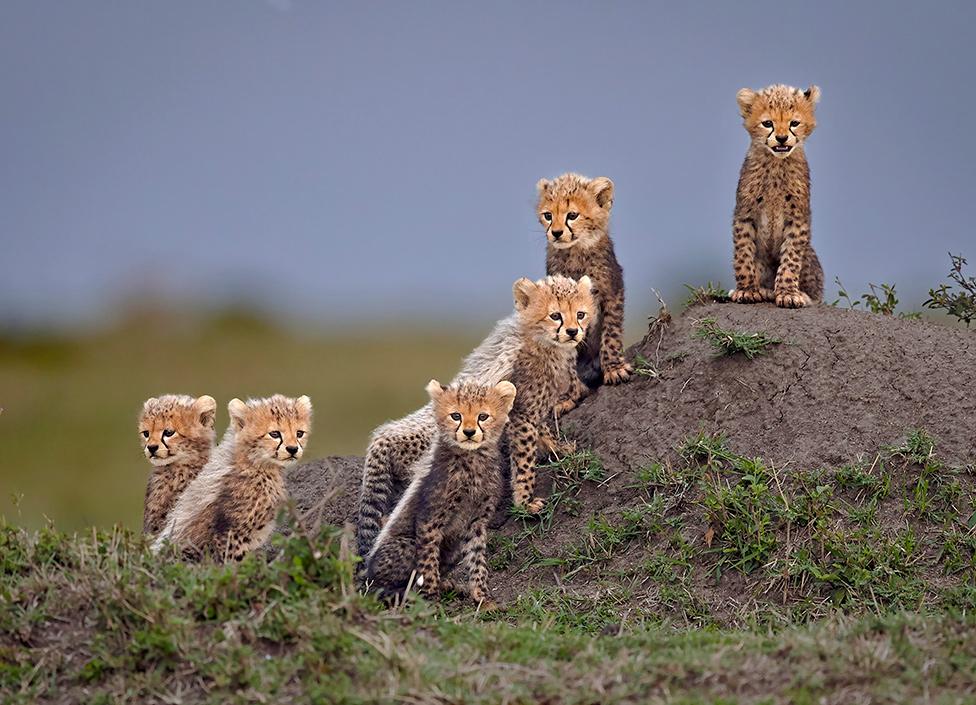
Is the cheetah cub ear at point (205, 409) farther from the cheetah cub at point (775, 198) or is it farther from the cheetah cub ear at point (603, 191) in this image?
the cheetah cub at point (775, 198)

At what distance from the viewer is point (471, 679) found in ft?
16.3

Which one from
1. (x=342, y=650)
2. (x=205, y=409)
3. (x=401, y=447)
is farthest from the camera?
(x=401, y=447)

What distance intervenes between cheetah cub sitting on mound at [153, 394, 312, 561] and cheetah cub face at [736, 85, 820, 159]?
312cm

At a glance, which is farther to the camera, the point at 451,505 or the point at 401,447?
the point at 401,447

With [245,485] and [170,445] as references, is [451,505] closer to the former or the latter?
[245,485]

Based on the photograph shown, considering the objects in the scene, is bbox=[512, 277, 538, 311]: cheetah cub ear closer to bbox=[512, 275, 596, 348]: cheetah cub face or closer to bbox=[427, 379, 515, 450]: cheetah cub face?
bbox=[512, 275, 596, 348]: cheetah cub face

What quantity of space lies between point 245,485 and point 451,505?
3.37 ft

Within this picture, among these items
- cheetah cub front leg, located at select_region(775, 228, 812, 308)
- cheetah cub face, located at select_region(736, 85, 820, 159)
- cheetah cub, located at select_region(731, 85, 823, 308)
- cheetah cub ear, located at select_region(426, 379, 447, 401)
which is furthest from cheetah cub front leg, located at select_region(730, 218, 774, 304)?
cheetah cub ear, located at select_region(426, 379, 447, 401)

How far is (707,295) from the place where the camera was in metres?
8.38

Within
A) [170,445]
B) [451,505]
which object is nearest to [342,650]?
[451,505]

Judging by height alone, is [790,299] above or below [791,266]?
below

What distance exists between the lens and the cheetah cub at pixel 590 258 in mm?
7656

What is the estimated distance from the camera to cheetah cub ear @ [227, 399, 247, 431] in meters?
6.80

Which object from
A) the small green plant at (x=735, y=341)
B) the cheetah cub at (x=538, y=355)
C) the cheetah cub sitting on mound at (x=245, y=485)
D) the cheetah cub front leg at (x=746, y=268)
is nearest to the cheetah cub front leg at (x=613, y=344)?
the cheetah cub at (x=538, y=355)
